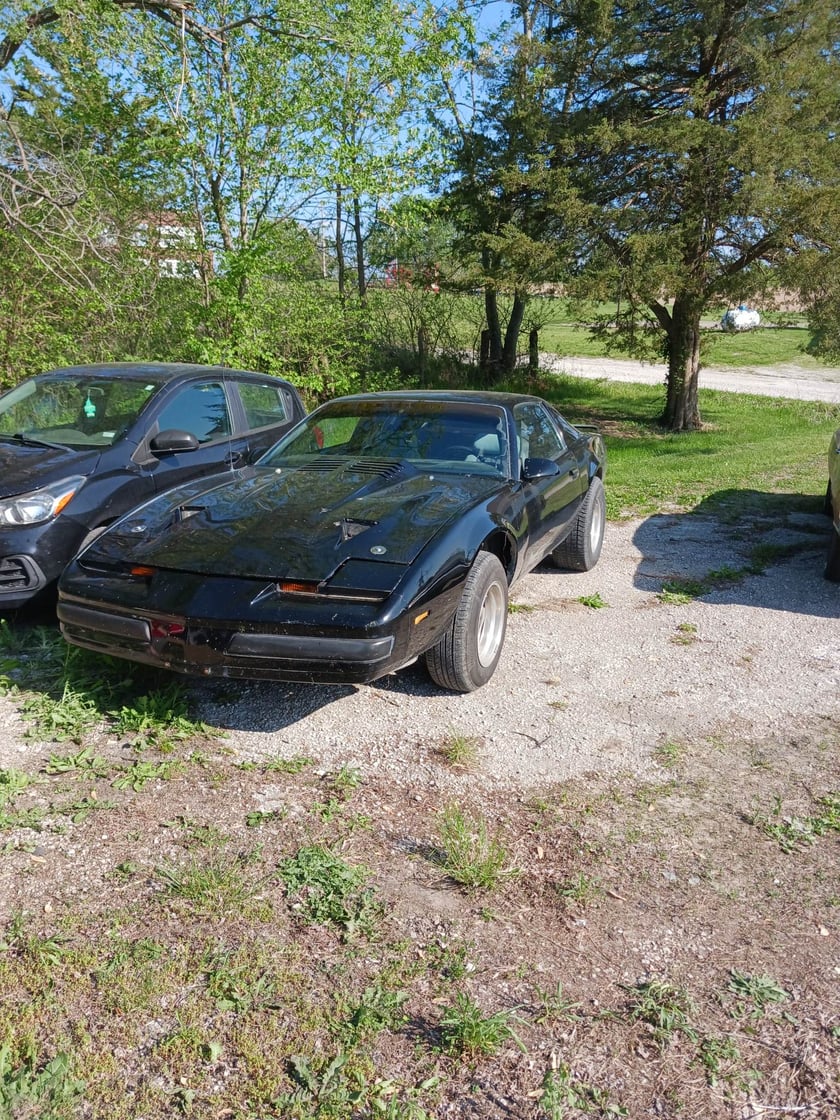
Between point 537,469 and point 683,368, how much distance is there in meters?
12.4

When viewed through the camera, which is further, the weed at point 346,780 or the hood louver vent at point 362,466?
the hood louver vent at point 362,466

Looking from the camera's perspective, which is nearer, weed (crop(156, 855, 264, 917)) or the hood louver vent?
weed (crop(156, 855, 264, 917))

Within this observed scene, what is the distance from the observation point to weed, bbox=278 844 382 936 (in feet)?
8.43

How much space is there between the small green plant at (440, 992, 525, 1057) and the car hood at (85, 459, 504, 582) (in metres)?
1.81

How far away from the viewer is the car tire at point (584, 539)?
6.24 m

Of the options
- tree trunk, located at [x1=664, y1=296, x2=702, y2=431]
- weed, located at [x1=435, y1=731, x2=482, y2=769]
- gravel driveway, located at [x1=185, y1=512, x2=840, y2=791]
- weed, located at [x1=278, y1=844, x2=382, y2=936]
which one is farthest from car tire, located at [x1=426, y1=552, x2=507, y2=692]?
tree trunk, located at [x1=664, y1=296, x2=702, y2=431]

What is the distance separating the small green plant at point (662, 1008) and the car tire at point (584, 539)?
417cm

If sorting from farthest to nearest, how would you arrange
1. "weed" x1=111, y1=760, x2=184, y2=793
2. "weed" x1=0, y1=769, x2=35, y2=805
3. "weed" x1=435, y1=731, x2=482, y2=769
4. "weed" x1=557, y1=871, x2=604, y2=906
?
"weed" x1=435, y1=731, x2=482, y2=769, "weed" x1=111, y1=760, x2=184, y2=793, "weed" x1=0, y1=769, x2=35, y2=805, "weed" x1=557, y1=871, x2=604, y2=906

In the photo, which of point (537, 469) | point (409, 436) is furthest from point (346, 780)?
point (409, 436)

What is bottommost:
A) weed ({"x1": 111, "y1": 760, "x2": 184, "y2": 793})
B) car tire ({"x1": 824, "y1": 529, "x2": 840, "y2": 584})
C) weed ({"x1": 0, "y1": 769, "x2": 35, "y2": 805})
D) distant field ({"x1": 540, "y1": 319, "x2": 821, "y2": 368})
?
Result: weed ({"x1": 111, "y1": 760, "x2": 184, "y2": 793})

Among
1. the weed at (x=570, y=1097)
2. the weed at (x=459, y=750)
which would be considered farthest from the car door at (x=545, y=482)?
the weed at (x=570, y=1097)

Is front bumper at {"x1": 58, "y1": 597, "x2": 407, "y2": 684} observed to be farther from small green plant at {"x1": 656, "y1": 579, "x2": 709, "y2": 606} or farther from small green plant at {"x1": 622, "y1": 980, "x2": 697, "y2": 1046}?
small green plant at {"x1": 656, "y1": 579, "x2": 709, "y2": 606}

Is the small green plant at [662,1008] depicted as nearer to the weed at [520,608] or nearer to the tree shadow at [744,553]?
the weed at [520,608]

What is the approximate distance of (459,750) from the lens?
3613 millimetres
